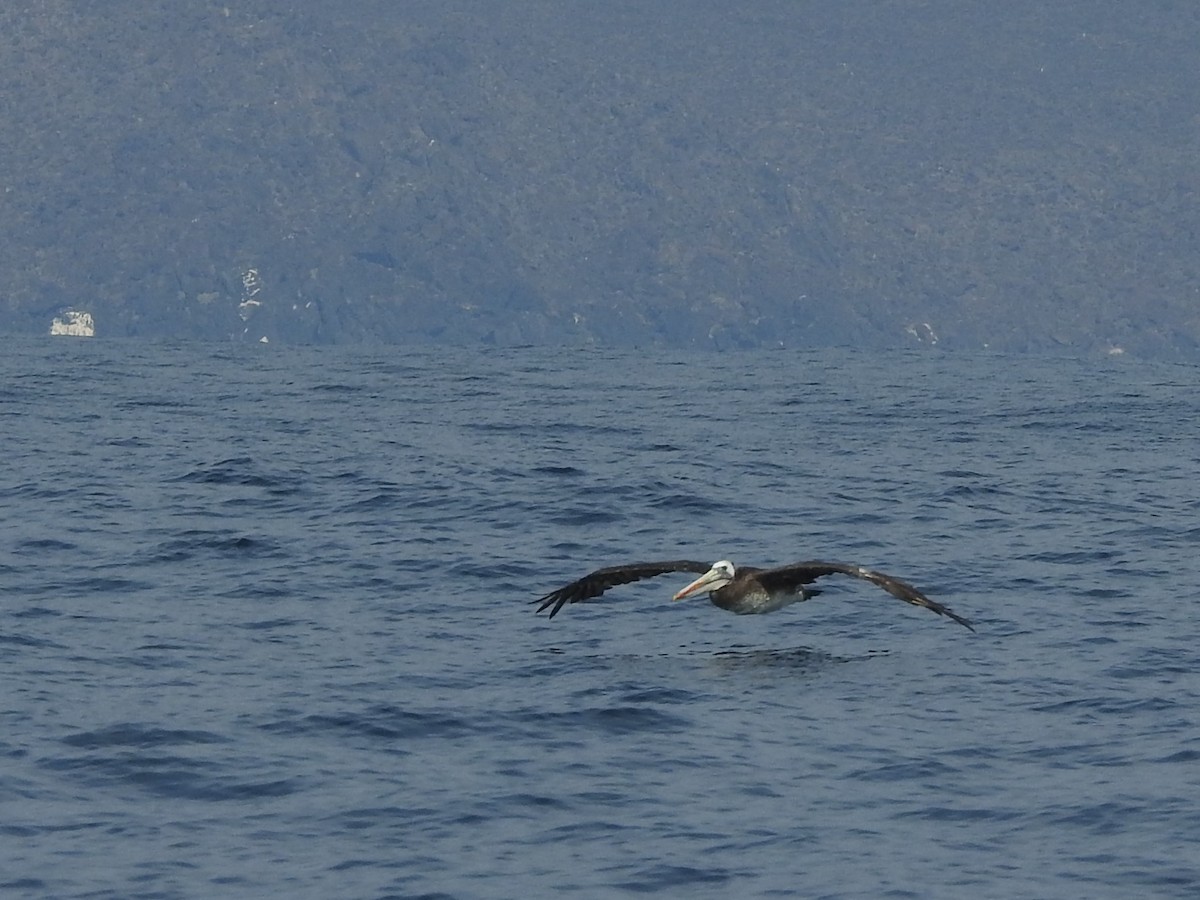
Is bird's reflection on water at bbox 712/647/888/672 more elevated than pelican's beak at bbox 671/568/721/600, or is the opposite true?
pelican's beak at bbox 671/568/721/600

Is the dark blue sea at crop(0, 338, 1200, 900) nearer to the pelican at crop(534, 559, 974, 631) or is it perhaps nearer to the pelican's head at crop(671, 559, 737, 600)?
the pelican at crop(534, 559, 974, 631)

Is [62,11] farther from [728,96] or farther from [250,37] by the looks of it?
[728,96]

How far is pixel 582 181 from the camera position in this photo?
54906 mm

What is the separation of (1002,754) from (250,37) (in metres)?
46.8

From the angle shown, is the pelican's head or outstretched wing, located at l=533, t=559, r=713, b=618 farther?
the pelican's head

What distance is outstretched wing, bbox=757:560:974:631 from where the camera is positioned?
60.8ft

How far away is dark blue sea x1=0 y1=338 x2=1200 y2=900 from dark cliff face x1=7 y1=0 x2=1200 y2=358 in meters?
15.1

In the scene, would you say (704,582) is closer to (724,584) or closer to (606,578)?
(724,584)

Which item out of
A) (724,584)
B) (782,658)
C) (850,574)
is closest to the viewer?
(850,574)

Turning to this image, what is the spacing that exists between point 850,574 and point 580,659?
268 cm

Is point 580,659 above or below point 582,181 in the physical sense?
below

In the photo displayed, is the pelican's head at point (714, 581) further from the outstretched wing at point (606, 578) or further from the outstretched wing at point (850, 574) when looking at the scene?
the outstretched wing at point (850, 574)

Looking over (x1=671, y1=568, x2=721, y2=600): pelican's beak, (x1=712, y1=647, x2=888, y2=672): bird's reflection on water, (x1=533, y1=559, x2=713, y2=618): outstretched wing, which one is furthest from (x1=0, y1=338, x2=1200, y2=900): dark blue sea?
(x1=671, y1=568, x2=721, y2=600): pelican's beak

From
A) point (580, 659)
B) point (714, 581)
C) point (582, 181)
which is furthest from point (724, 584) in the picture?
point (582, 181)
